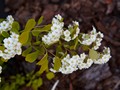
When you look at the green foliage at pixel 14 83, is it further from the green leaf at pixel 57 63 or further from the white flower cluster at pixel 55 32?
the white flower cluster at pixel 55 32

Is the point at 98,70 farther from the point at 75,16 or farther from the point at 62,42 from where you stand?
the point at 62,42

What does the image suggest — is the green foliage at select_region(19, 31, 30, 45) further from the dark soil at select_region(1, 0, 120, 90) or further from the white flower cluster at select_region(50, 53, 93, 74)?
the dark soil at select_region(1, 0, 120, 90)

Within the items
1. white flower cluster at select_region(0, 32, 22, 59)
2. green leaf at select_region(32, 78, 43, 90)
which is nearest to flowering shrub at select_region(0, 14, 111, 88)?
white flower cluster at select_region(0, 32, 22, 59)

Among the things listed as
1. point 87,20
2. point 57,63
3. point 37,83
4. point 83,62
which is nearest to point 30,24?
point 57,63

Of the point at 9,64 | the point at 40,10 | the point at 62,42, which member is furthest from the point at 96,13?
the point at 62,42

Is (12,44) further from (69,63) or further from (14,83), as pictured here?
(14,83)

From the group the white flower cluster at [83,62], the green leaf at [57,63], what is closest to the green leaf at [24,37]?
the green leaf at [57,63]

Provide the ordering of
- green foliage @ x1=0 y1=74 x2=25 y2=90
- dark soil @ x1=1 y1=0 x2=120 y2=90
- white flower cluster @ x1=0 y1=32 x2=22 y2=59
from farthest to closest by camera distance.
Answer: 1. dark soil @ x1=1 y1=0 x2=120 y2=90
2. green foliage @ x1=0 y1=74 x2=25 y2=90
3. white flower cluster @ x1=0 y1=32 x2=22 y2=59

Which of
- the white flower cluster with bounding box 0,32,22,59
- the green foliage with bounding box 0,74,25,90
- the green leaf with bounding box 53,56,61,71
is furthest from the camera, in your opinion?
the green foliage with bounding box 0,74,25,90
